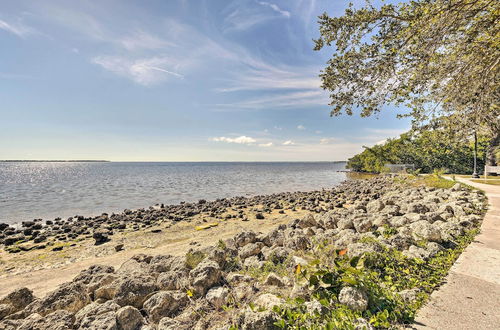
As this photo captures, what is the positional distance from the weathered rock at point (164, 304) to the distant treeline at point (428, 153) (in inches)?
366

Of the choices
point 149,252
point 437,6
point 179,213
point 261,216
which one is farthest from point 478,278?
point 179,213

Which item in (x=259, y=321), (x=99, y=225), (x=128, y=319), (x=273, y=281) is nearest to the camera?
(x=259, y=321)

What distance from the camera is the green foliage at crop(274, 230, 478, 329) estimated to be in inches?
107

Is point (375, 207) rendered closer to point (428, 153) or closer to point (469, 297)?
point (469, 297)

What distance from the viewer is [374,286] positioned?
332cm

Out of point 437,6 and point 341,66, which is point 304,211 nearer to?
point 341,66

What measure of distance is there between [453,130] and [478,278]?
6.07 m

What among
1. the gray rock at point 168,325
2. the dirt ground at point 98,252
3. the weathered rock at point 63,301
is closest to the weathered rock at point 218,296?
the gray rock at point 168,325

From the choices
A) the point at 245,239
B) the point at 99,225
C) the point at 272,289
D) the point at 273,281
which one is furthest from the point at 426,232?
the point at 99,225

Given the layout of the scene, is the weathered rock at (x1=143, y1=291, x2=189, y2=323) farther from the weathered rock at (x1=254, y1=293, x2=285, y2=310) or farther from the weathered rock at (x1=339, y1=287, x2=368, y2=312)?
the weathered rock at (x1=339, y1=287, x2=368, y2=312)

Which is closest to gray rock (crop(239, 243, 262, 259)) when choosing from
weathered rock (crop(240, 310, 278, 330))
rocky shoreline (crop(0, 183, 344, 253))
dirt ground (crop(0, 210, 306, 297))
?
weathered rock (crop(240, 310, 278, 330))

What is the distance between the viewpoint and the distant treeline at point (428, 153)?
8.67 meters

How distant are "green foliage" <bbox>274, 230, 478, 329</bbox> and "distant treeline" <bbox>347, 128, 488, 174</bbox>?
220 inches

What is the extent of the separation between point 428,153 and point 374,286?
45.1 metres
